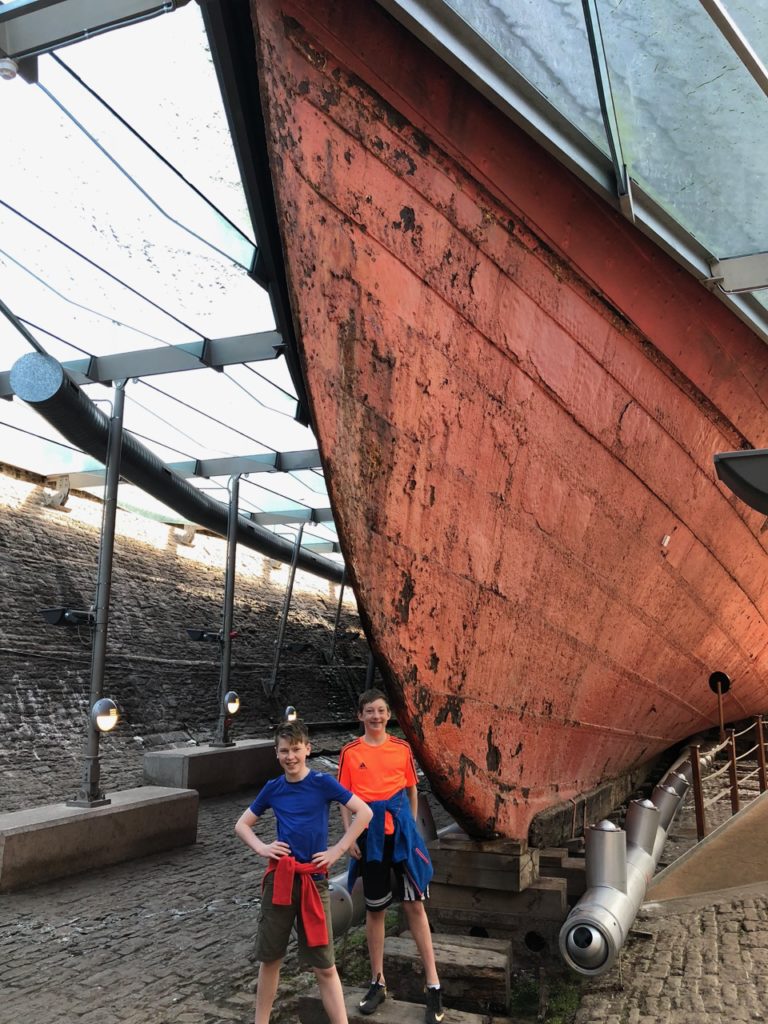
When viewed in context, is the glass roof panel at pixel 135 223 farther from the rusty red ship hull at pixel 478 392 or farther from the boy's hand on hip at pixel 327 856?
the boy's hand on hip at pixel 327 856

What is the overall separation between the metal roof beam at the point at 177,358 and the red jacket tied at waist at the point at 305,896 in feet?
22.5

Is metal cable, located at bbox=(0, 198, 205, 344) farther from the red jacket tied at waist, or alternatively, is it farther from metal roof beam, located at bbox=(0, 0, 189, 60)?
the red jacket tied at waist

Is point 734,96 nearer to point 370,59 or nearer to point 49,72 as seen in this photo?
point 370,59

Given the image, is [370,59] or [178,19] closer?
[370,59]

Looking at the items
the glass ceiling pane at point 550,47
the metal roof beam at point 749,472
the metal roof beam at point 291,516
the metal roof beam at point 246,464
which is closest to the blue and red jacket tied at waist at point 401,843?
the metal roof beam at point 749,472

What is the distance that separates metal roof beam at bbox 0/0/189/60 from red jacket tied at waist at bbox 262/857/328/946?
455 centimetres

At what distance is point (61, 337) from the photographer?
9.85 m

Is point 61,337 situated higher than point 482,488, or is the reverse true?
point 61,337

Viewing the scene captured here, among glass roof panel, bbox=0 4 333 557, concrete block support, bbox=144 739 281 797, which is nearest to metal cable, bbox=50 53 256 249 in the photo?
glass roof panel, bbox=0 4 333 557

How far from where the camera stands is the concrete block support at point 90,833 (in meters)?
6.27

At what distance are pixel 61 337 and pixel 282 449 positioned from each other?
16.9 feet

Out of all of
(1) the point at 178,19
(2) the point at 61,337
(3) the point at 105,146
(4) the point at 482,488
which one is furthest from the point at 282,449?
(4) the point at 482,488

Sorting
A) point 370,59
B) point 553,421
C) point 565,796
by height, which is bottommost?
point 565,796

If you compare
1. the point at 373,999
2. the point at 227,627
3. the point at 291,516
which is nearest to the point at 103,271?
the point at 227,627
